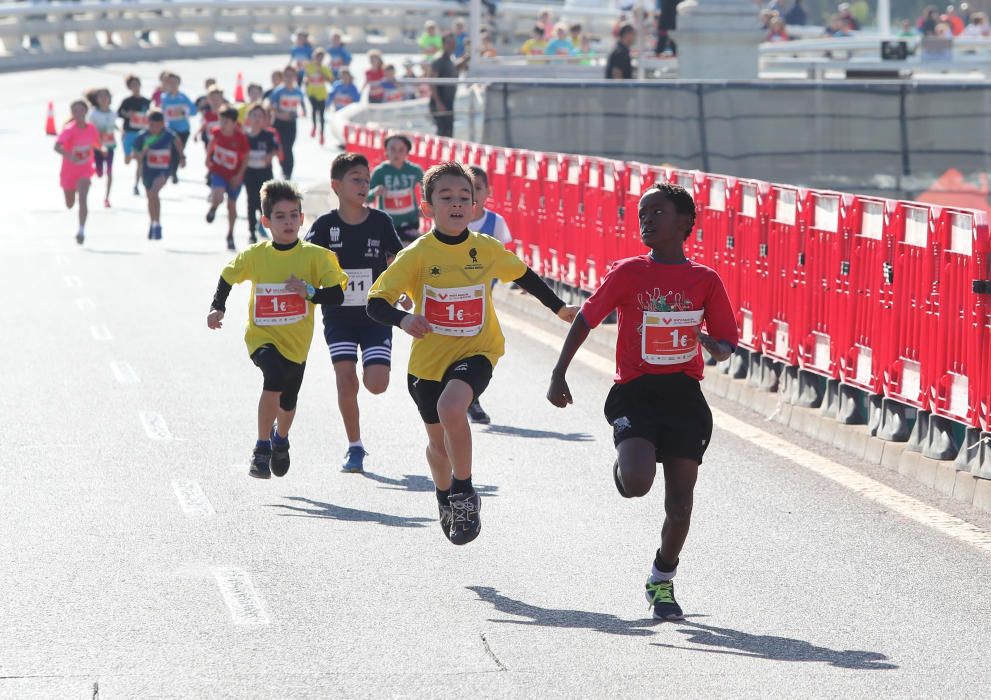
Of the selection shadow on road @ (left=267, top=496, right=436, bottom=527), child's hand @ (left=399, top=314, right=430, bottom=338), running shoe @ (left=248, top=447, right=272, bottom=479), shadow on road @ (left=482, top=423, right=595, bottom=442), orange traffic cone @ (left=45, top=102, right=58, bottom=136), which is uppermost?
child's hand @ (left=399, top=314, right=430, bottom=338)

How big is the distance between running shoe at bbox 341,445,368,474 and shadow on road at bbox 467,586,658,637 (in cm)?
305

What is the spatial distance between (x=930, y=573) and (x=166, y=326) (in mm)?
10282

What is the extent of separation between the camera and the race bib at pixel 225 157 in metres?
24.3

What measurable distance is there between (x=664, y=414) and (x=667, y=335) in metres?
0.29

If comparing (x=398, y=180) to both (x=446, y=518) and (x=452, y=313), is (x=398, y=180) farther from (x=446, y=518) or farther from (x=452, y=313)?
(x=446, y=518)

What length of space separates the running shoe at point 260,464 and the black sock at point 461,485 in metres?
2.04

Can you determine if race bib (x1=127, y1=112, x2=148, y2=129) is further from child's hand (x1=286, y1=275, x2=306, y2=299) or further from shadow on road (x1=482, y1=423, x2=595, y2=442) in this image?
child's hand (x1=286, y1=275, x2=306, y2=299)

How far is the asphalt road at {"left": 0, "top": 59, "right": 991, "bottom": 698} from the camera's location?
6602mm

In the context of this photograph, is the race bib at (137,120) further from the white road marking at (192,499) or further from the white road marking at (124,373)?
the white road marking at (192,499)

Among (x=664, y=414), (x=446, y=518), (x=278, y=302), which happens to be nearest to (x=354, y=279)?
(x=278, y=302)

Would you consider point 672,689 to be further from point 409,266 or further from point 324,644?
point 409,266

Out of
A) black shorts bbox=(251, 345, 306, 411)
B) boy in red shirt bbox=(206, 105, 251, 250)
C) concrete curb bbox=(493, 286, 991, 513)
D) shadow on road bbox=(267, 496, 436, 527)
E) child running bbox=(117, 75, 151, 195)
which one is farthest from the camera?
child running bbox=(117, 75, 151, 195)

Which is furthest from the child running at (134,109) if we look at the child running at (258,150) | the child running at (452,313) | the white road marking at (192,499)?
the child running at (452,313)

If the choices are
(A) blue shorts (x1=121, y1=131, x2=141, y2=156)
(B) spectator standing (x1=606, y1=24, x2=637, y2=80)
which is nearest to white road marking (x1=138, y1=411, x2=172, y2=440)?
(B) spectator standing (x1=606, y1=24, x2=637, y2=80)
